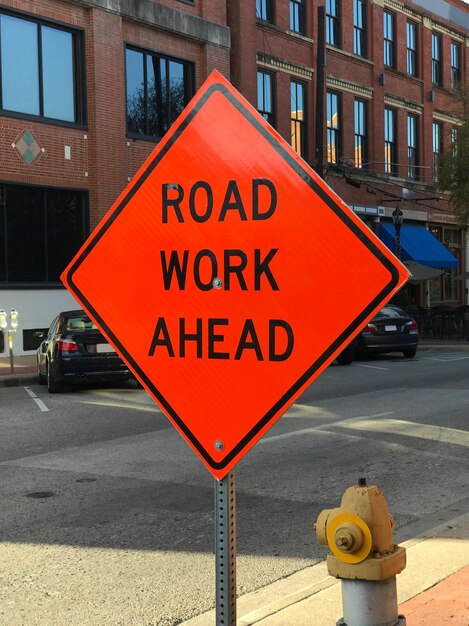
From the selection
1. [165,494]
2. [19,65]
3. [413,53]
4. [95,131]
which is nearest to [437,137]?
[413,53]

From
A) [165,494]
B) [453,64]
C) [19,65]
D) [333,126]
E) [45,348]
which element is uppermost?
[453,64]

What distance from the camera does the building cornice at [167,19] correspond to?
2183cm

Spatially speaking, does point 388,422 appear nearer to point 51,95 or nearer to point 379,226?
point 51,95

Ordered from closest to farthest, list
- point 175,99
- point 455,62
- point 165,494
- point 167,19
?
point 165,494
point 167,19
point 175,99
point 455,62

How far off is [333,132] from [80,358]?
18.8m

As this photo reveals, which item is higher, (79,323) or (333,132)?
(333,132)

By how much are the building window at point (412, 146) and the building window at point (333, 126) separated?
17.1 feet

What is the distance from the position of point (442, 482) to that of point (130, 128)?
17.5m

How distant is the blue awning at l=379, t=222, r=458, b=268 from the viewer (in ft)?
104

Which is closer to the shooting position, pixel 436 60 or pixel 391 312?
pixel 391 312

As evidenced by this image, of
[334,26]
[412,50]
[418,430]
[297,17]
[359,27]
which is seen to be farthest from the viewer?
[412,50]

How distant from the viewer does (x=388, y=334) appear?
66.3 ft

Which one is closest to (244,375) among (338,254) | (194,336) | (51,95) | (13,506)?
(194,336)

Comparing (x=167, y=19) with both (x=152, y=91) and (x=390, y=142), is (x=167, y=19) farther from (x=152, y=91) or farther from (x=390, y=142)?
(x=390, y=142)
